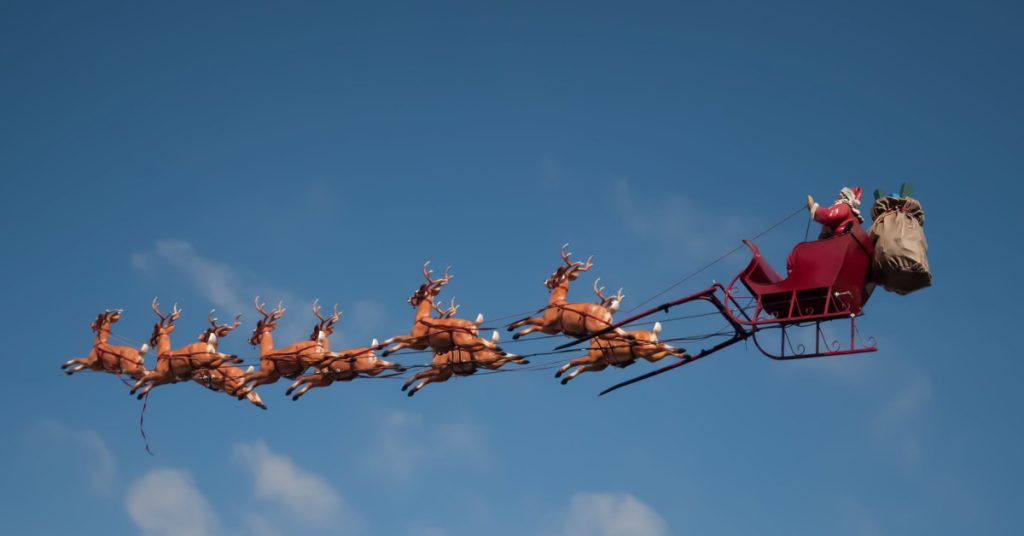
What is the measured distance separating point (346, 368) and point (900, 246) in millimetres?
8954

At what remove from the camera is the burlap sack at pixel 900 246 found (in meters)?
20.6

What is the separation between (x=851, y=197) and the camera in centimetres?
2180

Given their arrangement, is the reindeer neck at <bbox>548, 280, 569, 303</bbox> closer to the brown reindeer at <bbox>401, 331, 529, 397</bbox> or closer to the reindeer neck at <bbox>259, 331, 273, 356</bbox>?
the brown reindeer at <bbox>401, 331, 529, 397</bbox>

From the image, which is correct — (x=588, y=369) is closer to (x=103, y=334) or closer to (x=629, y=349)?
(x=629, y=349)

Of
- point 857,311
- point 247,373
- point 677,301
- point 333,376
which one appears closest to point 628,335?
point 677,301

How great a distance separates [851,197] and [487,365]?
5.94 m

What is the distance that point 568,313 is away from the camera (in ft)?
73.8

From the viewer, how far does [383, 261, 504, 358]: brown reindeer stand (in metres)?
23.2

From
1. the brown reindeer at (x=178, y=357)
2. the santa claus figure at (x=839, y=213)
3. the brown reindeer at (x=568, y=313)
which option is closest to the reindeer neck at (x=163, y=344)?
the brown reindeer at (x=178, y=357)

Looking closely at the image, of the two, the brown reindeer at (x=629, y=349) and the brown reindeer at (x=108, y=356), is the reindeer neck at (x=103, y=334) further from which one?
the brown reindeer at (x=629, y=349)

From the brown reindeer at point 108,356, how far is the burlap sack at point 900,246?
1275 cm

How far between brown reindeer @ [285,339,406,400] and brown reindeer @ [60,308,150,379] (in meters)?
3.25

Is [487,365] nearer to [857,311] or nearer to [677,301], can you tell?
[677,301]

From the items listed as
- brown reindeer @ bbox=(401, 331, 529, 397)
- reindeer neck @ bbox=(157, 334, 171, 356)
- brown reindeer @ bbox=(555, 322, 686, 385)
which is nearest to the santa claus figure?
brown reindeer @ bbox=(555, 322, 686, 385)
